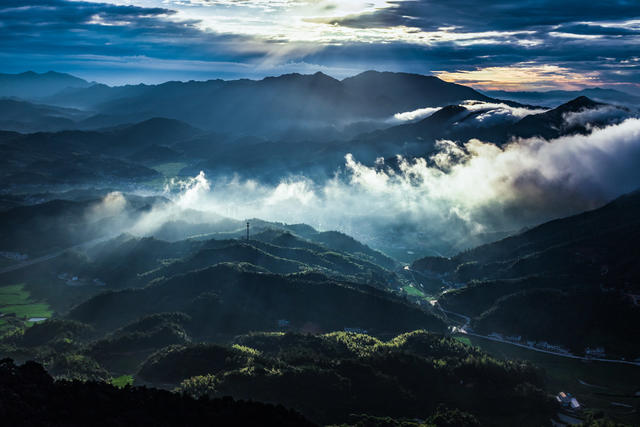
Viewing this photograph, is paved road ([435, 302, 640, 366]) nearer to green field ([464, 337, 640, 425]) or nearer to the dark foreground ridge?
green field ([464, 337, 640, 425])

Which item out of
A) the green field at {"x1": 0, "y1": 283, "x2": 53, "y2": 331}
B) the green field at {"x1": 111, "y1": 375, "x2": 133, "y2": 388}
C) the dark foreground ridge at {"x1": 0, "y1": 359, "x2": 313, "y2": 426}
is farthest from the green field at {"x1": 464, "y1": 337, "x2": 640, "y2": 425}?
the green field at {"x1": 0, "y1": 283, "x2": 53, "y2": 331}

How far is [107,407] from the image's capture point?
2906 inches

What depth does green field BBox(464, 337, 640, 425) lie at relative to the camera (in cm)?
12156

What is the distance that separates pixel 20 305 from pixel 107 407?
12210cm

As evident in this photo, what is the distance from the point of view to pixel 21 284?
195375 millimetres

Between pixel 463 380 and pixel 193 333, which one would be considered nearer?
pixel 463 380

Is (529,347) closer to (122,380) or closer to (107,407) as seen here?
(122,380)

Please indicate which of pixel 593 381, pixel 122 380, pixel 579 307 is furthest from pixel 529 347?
pixel 122 380

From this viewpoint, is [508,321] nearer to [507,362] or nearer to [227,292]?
[507,362]

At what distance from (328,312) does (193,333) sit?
40.9m

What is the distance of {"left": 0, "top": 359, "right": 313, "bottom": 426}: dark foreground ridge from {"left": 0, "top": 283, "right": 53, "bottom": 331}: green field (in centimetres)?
9447

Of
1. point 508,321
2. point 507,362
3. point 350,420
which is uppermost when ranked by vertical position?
point 350,420

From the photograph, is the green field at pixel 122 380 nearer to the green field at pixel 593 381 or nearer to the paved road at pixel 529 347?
the green field at pixel 593 381

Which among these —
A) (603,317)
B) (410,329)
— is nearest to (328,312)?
(410,329)
